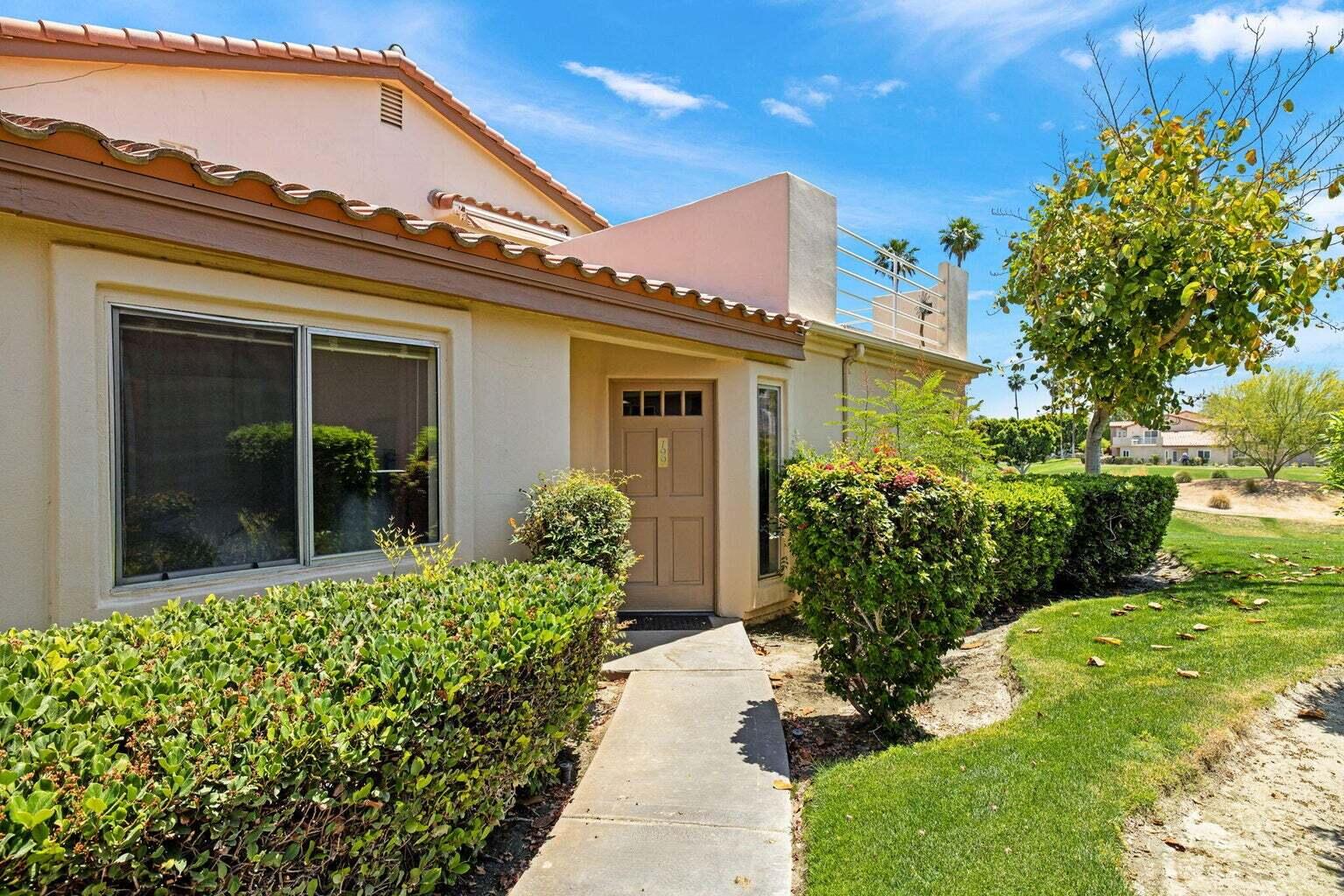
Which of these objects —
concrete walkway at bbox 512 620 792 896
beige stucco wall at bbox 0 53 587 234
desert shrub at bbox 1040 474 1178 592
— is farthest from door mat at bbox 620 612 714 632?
beige stucco wall at bbox 0 53 587 234

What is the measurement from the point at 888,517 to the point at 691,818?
7.11 feet

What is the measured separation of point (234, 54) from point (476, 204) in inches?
134

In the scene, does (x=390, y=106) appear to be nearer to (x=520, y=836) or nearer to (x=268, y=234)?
(x=268, y=234)

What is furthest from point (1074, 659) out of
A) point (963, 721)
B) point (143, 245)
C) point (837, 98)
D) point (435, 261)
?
point (837, 98)

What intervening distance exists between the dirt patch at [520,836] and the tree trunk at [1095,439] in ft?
33.6

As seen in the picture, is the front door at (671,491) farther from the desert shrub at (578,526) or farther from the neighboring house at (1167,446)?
the neighboring house at (1167,446)

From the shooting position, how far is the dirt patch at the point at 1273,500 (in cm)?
2253

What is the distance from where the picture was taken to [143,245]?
397 centimetres

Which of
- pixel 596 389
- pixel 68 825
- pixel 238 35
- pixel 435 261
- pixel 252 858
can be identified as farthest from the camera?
pixel 238 35

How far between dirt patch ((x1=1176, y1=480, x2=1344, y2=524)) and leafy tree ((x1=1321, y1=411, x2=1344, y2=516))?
868 centimetres

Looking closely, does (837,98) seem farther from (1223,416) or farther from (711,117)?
(1223,416)

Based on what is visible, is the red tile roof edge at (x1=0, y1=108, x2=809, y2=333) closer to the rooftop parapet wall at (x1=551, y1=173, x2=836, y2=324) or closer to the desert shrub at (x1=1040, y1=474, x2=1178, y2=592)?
the rooftop parapet wall at (x1=551, y1=173, x2=836, y2=324)

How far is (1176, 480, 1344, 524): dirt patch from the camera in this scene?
22.5 meters

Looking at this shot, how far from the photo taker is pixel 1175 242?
27.6 feet
